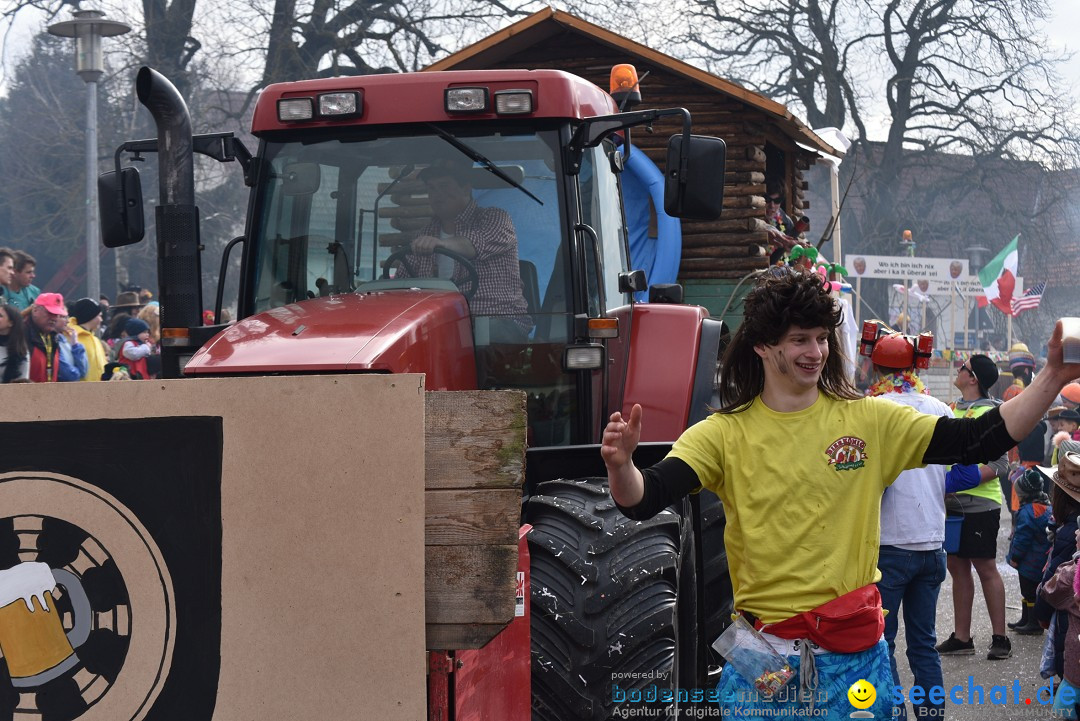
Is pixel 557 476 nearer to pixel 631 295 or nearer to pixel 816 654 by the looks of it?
pixel 631 295

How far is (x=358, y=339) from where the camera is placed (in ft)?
13.8

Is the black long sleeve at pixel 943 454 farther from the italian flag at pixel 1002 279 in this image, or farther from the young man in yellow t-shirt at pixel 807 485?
the italian flag at pixel 1002 279

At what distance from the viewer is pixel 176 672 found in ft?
9.36

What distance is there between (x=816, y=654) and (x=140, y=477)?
1706 mm

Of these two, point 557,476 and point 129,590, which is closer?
Result: point 129,590

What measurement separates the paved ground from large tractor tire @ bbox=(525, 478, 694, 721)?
231 cm

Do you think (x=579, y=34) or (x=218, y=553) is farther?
(x=579, y=34)

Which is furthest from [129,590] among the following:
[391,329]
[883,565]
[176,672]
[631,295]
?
[883,565]

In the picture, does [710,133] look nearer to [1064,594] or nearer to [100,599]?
[1064,594]

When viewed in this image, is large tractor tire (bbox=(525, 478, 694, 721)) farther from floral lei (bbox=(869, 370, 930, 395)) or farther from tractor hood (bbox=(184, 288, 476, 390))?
floral lei (bbox=(869, 370, 930, 395))

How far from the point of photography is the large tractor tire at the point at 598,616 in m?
4.26

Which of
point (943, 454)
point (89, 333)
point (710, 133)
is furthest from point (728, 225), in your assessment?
point (943, 454)

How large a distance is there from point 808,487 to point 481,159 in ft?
7.84

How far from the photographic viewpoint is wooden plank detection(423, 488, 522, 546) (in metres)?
2.82
